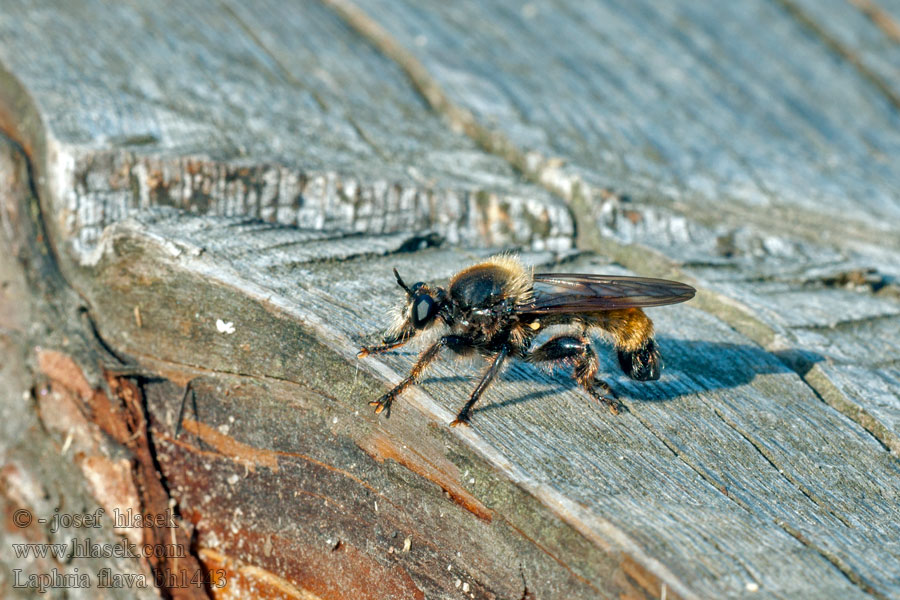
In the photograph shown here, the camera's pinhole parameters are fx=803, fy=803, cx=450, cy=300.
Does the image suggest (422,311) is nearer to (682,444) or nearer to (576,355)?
(576,355)

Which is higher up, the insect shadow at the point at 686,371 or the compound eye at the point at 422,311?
the insect shadow at the point at 686,371

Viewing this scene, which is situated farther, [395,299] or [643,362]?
[395,299]

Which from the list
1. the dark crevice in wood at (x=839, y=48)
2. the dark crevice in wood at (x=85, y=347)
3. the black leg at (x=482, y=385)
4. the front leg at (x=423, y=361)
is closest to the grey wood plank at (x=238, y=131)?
the dark crevice in wood at (x=85, y=347)

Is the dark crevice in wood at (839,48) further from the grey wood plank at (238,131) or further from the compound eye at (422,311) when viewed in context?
the compound eye at (422,311)

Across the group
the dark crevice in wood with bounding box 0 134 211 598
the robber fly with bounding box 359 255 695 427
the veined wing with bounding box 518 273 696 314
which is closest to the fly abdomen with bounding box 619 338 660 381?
the robber fly with bounding box 359 255 695 427

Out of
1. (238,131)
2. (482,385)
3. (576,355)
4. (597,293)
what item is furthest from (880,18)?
(482,385)

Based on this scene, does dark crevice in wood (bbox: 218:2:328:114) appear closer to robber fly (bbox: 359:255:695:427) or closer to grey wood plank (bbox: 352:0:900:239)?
grey wood plank (bbox: 352:0:900:239)

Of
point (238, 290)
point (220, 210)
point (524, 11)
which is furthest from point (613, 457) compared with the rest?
point (524, 11)
